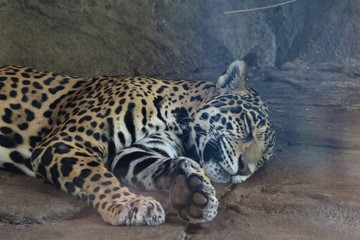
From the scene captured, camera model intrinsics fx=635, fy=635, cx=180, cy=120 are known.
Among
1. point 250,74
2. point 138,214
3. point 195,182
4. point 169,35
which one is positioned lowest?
point 250,74

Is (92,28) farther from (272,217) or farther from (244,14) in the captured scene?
(272,217)

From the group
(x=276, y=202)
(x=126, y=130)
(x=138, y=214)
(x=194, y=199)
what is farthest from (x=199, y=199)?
(x=126, y=130)

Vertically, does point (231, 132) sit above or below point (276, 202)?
above

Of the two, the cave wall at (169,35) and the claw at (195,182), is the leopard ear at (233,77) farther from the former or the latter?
the claw at (195,182)

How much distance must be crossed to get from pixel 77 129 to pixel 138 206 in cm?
121

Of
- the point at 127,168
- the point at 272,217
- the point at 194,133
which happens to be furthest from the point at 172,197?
the point at 194,133

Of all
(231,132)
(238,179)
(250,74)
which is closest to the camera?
(238,179)

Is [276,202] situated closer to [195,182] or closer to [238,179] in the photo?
[238,179]

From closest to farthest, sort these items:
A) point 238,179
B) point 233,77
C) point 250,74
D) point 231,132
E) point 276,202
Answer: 1. point 276,202
2. point 238,179
3. point 231,132
4. point 233,77
5. point 250,74

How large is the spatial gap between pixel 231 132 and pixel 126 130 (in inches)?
36.8

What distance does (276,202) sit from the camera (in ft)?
15.3

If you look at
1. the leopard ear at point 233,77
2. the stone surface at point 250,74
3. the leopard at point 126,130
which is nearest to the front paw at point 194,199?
the stone surface at point 250,74

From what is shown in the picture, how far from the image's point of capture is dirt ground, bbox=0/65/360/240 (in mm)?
3912

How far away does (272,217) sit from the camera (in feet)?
14.2
